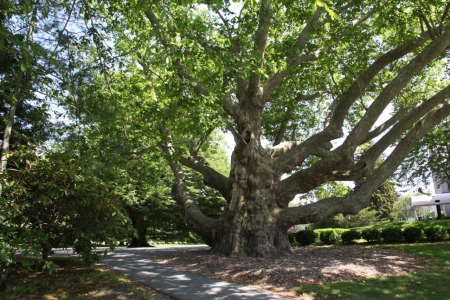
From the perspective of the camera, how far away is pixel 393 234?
15828 mm

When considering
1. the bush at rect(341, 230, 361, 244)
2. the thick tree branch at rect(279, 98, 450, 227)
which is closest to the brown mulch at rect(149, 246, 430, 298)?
the thick tree branch at rect(279, 98, 450, 227)

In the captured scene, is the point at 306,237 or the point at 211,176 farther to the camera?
the point at 306,237

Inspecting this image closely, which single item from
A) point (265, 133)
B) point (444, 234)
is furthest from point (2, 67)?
point (444, 234)

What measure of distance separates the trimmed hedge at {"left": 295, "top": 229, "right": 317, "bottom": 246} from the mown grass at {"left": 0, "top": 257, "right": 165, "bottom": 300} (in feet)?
43.2

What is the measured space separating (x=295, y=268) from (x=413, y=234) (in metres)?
10.2

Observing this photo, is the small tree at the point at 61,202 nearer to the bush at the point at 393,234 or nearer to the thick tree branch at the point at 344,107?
the thick tree branch at the point at 344,107

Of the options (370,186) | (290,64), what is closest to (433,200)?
(370,186)

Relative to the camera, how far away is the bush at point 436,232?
14.7 m

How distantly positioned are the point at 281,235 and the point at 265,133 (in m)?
6.98

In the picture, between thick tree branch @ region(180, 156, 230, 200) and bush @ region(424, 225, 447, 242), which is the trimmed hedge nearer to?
bush @ region(424, 225, 447, 242)

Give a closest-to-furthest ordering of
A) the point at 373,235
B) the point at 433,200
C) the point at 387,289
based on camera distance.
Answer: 1. the point at 387,289
2. the point at 373,235
3. the point at 433,200

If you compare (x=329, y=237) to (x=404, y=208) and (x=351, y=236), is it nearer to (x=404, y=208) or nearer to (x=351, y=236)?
(x=351, y=236)

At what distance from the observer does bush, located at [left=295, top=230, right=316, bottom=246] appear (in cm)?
1831

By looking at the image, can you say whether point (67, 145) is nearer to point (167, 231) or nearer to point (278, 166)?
point (278, 166)
